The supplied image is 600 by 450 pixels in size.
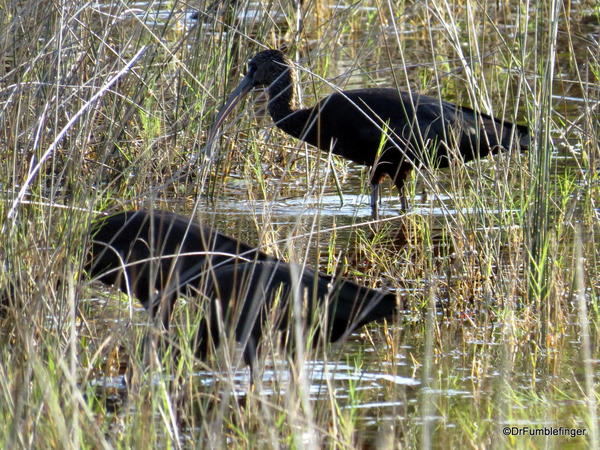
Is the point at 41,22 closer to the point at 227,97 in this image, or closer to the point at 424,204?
the point at 227,97

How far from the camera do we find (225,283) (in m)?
3.39

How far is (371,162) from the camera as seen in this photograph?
5.79 metres

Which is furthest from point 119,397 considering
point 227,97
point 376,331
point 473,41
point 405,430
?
point 227,97

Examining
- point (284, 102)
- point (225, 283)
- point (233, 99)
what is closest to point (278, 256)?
point (225, 283)

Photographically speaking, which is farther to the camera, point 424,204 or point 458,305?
point 424,204

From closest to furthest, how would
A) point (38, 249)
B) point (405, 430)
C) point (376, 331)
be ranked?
point (405, 430), point (38, 249), point (376, 331)

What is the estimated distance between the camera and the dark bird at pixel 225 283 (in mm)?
3002

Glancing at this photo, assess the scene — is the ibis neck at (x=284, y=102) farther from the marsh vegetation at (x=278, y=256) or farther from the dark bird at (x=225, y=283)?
the dark bird at (x=225, y=283)

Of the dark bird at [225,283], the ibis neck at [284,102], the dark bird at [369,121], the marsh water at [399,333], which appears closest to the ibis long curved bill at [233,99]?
the dark bird at [369,121]

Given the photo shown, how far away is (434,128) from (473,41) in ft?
3.89

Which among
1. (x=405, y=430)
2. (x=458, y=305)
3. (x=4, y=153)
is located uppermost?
(x=4, y=153)

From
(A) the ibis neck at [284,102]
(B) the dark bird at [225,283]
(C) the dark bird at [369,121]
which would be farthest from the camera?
(A) the ibis neck at [284,102]

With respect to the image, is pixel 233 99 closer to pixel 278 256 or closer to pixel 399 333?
pixel 278 256

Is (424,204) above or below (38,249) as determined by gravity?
above
